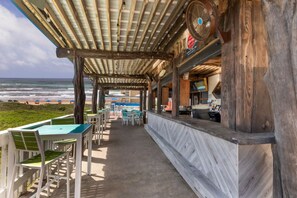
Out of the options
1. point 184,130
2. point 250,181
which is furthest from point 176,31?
point 250,181

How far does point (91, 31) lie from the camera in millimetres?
4043

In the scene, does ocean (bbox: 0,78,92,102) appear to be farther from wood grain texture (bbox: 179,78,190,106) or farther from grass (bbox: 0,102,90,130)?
wood grain texture (bbox: 179,78,190,106)

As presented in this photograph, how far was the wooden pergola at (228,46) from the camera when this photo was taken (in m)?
1.24

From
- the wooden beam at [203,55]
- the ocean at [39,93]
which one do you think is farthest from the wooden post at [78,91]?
the ocean at [39,93]

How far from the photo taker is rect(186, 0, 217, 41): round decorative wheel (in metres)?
2.33

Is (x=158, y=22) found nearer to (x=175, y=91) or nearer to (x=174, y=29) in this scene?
(x=174, y=29)

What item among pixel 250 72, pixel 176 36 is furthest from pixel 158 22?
pixel 250 72

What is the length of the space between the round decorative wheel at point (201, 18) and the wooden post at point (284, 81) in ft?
3.39

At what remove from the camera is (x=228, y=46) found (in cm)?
245

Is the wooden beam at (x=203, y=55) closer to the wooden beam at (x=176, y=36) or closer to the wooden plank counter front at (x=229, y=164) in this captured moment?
the wooden beam at (x=176, y=36)

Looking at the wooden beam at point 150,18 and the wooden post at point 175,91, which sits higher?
the wooden beam at point 150,18

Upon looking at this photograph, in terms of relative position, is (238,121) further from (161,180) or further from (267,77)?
(161,180)

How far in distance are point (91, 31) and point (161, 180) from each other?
3367mm

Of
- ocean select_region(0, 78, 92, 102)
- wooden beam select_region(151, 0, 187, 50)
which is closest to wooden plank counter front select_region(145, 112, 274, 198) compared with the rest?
wooden beam select_region(151, 0, 187, 50)
